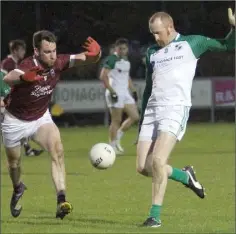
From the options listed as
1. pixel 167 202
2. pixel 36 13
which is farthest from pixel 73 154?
pixel 36 13

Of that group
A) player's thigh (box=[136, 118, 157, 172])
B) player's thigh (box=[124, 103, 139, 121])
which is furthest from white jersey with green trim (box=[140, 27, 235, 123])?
player's thigh (box=[124, 103, 139, 121])

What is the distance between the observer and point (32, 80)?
33.7ft

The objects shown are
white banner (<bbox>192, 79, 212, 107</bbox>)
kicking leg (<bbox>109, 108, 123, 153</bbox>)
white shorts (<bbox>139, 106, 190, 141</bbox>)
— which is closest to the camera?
white shorts (<bbox>139, 106, 190, 141</bbox>)

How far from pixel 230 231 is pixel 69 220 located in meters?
1.92

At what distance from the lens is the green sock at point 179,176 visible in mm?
10602

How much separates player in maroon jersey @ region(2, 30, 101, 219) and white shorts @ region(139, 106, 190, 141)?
3.57ft

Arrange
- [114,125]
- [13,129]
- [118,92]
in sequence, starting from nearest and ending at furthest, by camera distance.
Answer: [13,129]
[114,125]
[118,92]

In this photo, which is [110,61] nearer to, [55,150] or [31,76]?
[55,150]

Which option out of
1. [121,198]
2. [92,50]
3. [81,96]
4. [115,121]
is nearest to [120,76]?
[115,121]

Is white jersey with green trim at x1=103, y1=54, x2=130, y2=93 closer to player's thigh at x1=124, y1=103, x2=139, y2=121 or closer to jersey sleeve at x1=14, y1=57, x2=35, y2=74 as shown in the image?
player's thigh at x1=124, y1=103, x2=139, y2=121

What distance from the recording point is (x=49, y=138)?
10.8m

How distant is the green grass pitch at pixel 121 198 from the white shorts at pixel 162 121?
0.94 meters

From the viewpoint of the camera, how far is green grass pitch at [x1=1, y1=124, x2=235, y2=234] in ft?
33.0

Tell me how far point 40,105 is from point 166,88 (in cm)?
162
